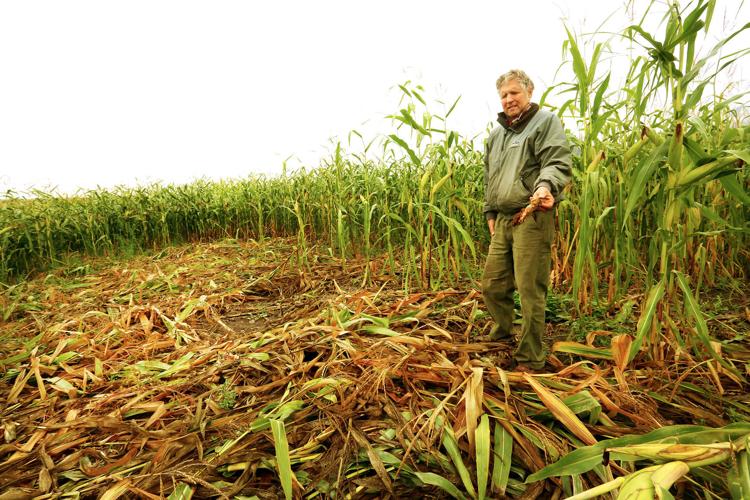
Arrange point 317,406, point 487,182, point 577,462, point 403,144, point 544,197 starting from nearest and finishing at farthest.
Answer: point 577,462, point 317,406, point 544,197, point 487,182, point 403,144

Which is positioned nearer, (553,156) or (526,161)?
(553,156)

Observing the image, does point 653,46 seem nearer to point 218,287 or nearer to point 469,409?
point 469,409

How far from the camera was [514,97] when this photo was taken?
73.2 inches

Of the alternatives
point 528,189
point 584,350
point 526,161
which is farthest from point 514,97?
point 584,350

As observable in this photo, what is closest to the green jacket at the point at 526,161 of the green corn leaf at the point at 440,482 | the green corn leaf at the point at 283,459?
the green corn leaf at the point at 440,482

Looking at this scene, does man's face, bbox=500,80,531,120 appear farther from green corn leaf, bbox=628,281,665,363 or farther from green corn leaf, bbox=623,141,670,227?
green corn leaf, bbox=628,281,665,363

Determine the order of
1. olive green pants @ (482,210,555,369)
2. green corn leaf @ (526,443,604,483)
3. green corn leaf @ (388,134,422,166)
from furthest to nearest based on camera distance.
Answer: green corn leaf @ (388,134,422,166)
olive green pants @ (482,210,555,369)
green corn leaf @ (526,443,604,483)

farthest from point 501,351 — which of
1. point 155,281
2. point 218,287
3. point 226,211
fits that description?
point 226,211

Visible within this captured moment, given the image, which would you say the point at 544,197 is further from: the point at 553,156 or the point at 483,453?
the point at 483,453

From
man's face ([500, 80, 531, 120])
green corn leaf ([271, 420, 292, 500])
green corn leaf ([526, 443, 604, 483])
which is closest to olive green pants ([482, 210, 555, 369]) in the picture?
man's face ([500, 80, 531, 120])

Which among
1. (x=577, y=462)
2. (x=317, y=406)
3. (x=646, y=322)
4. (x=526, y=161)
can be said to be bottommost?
(x=317, y=406)

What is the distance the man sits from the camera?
5.68ft

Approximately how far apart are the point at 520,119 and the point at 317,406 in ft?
5.94

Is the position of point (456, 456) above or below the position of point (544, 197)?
below
